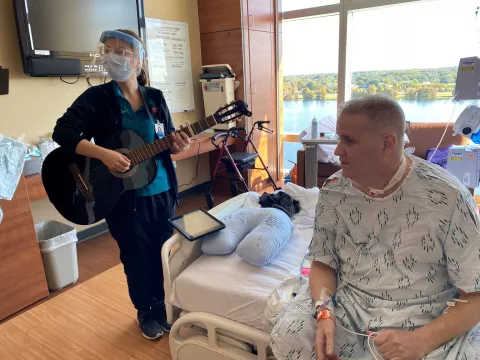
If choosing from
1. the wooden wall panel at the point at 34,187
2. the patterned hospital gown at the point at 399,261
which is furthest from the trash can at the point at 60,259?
the patterned hospital gown at the point at 399,261

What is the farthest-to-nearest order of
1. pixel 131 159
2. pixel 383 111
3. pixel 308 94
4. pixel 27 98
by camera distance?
pixel 308 94
pixel 27 98
pixel 131 159
pixel 383 111

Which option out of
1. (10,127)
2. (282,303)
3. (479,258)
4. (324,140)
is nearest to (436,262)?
(479,258)

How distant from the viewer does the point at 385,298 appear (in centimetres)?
100

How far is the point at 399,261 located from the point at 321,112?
368cm

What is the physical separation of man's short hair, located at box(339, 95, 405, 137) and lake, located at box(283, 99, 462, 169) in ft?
9.46

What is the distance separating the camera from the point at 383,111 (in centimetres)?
92

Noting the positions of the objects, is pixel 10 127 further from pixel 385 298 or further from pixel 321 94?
pixel 321 94

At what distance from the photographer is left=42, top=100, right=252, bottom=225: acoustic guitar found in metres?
1.62

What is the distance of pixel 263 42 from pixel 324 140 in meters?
1.70

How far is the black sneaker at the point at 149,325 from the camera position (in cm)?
180

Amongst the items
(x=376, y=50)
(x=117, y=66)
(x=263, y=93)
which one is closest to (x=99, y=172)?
(x=117, y=66)

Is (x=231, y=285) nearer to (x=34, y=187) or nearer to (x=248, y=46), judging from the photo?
(x=34, y=187)

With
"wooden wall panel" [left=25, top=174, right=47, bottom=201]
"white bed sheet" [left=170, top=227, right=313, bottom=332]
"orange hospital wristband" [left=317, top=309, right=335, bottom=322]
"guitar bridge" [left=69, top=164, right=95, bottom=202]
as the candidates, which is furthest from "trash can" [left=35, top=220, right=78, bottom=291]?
"orange hospital wristband" [left=317, top=309, right=335, bottom=322]

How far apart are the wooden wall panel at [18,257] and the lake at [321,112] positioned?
113 inches
